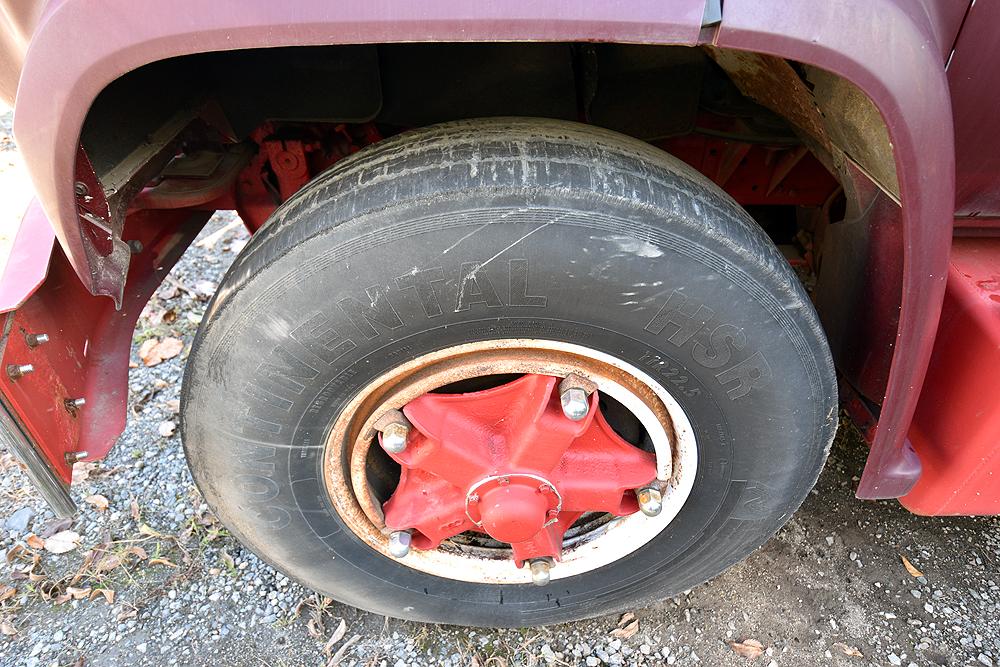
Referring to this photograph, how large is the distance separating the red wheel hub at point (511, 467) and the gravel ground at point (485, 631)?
530 millimetres

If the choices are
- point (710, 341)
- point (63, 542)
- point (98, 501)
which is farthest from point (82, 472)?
point (710, 341)

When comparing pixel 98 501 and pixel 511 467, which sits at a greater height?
pixel 511 467

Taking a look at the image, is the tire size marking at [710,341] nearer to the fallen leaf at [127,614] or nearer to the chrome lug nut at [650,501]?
the chrome lug nut at [650,501]

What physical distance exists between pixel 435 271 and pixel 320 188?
0.30 metres

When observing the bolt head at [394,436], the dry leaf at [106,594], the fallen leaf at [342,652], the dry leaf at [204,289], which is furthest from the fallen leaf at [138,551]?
the dry leaf at [204,289]

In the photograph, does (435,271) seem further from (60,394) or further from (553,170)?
(60,394)

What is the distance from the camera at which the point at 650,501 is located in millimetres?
1494

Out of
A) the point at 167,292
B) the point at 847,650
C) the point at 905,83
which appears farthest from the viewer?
the point at 167,292

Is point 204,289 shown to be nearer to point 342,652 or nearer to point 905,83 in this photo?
point 342,652

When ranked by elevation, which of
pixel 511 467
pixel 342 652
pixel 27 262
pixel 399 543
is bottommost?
pixel 342 652

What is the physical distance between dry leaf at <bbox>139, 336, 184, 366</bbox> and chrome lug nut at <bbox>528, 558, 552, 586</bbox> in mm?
2010

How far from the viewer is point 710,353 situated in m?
1.22

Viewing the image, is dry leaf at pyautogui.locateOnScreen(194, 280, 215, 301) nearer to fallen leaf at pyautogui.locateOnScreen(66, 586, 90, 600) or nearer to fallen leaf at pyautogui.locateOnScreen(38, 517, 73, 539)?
fallen leaf at pyautogui.locateOnScreen(38, 517, 73, 539)

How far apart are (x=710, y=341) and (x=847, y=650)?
1.21 metres
